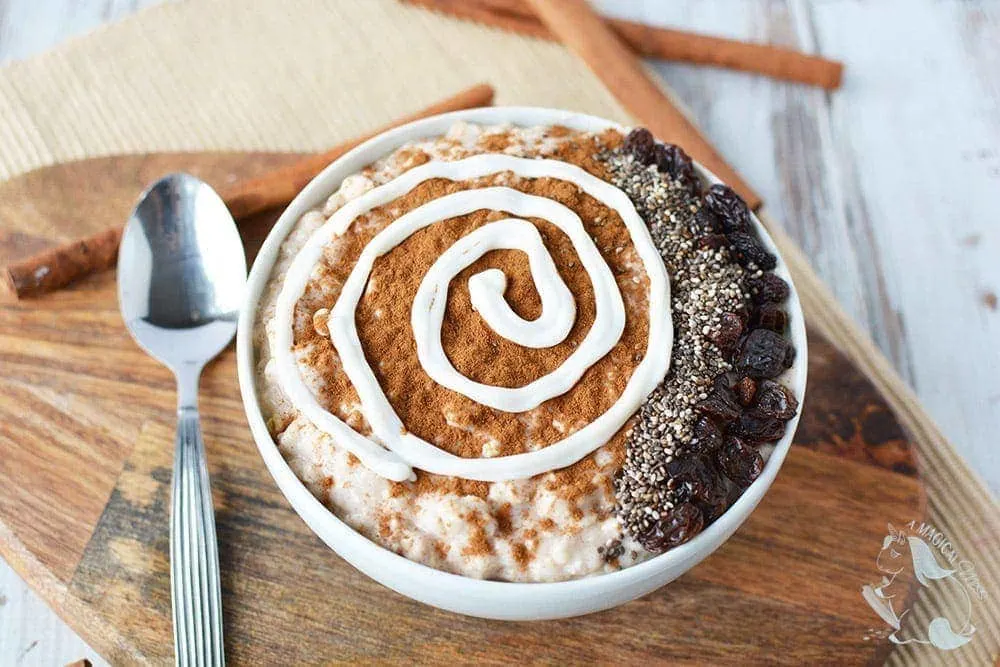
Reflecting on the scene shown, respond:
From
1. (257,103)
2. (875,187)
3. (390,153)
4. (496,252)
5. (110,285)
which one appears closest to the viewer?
(496,252)

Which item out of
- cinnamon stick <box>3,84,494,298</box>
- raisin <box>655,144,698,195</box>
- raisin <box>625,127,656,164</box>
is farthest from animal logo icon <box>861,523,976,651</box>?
cinnamon stick <box>3,84,494,298</box>

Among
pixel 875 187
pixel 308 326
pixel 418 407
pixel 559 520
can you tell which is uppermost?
pixel 308 326

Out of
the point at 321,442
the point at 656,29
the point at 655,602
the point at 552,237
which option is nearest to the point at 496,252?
the point at 552,237

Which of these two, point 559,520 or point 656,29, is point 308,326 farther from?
point 656,29

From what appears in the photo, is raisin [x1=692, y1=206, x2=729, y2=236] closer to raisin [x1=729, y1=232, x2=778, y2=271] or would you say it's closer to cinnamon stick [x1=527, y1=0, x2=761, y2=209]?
raisin [x1=729, y1=232, x2=778, y2=271]

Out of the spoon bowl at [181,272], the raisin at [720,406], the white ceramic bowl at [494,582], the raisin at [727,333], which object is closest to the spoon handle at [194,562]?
the spoon bowl at [181,272]

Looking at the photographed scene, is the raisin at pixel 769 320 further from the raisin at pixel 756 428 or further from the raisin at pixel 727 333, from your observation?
the raisin at pixel 756 428
